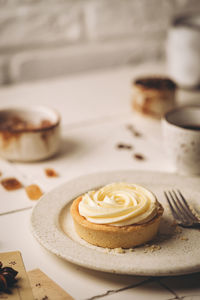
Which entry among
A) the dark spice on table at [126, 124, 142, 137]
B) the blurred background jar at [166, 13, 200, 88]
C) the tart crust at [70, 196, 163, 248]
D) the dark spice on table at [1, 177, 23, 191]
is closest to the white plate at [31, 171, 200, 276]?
the tart crust at [70, 196, 163, 248]

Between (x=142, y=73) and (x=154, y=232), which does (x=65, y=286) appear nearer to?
(x=154, y=232)

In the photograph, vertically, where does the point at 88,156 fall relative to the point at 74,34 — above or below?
below

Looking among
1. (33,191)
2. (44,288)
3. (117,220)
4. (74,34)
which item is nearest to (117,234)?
(117,220)

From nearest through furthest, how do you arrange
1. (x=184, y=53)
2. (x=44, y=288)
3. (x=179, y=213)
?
(x=44, y=288) < (x=179, y=213) < (x=184, y=53)

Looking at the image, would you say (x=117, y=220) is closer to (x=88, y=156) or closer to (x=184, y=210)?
(x=184, y=210)

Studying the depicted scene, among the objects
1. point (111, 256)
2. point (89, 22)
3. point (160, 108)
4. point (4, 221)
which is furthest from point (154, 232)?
point (89, 22)

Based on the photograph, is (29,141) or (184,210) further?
(29,141)

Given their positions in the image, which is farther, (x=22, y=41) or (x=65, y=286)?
(x=22, y=41)
